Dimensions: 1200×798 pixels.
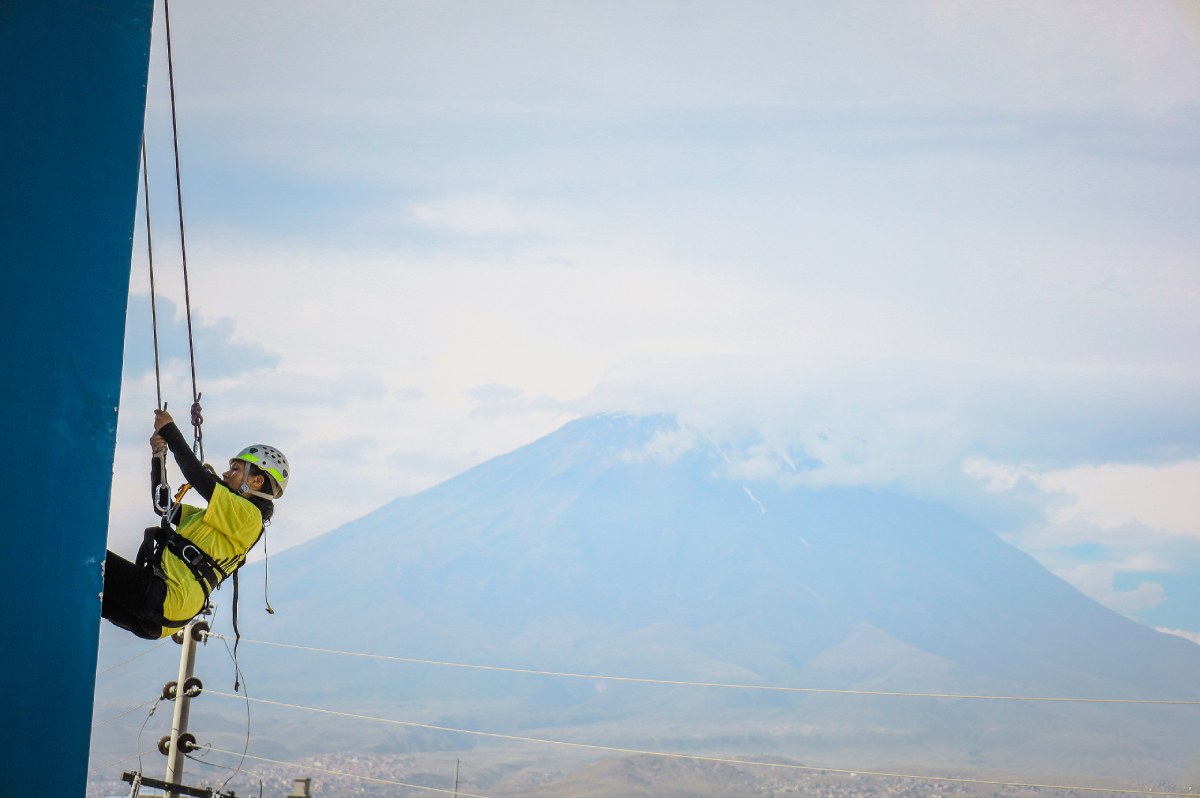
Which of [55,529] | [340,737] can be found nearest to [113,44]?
Result: [55,529]

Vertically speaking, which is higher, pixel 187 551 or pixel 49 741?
pixel 187 551

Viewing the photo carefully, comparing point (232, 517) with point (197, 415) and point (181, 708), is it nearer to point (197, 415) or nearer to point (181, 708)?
point (197, 415)

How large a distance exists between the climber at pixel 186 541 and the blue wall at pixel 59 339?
1.22 metres

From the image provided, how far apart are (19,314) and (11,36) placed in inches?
23.2

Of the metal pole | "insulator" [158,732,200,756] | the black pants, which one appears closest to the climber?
the black pants

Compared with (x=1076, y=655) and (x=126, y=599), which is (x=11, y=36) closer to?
(x=126, y=599)

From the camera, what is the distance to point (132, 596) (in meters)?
3.76

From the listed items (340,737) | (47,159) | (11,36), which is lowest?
(340,737)

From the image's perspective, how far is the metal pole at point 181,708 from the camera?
6511 mm

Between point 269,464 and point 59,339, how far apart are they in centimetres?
201

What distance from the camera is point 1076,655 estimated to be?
194 m

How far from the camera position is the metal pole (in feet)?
21.4

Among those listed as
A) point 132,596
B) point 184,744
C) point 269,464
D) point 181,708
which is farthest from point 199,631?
point 132,596

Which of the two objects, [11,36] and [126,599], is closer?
[11,36]
